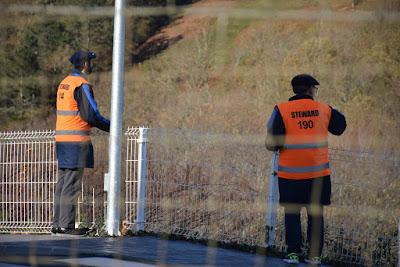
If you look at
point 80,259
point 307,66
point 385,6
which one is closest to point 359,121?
point 385,6

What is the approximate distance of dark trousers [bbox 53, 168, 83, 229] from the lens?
7992 mm

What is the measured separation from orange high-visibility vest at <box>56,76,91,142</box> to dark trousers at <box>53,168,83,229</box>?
0.26m

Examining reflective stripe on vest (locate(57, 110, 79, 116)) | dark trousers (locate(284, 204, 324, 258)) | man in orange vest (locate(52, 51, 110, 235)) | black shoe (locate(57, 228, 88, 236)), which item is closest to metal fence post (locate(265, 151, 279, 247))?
dark trousers (locate(284, 204, 324, 258))

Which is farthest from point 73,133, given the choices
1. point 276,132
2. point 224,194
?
point 276,132

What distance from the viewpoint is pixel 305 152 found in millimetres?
7008

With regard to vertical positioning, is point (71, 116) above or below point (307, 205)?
above

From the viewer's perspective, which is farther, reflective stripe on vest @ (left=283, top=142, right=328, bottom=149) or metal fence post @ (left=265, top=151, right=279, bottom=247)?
metal fence post @ (left=265, top=151, right=279, bottom=247)

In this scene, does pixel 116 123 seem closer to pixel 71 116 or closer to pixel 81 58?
pixel 71 116

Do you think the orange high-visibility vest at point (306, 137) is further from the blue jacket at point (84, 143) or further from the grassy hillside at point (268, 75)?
the grassy hillside at point (268, 75)

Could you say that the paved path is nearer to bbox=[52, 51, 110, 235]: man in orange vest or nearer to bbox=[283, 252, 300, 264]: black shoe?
bbox=[283, 252, 300, 264]: black shoe

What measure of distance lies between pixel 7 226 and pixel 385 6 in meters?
5.07

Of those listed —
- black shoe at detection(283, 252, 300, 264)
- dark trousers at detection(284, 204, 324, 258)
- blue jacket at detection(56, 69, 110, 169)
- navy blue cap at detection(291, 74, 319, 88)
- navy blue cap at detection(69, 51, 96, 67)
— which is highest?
navy blue cap at detection(69, 51, 96, 67)

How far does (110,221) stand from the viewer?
8273mm

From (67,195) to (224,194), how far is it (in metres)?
1.55
